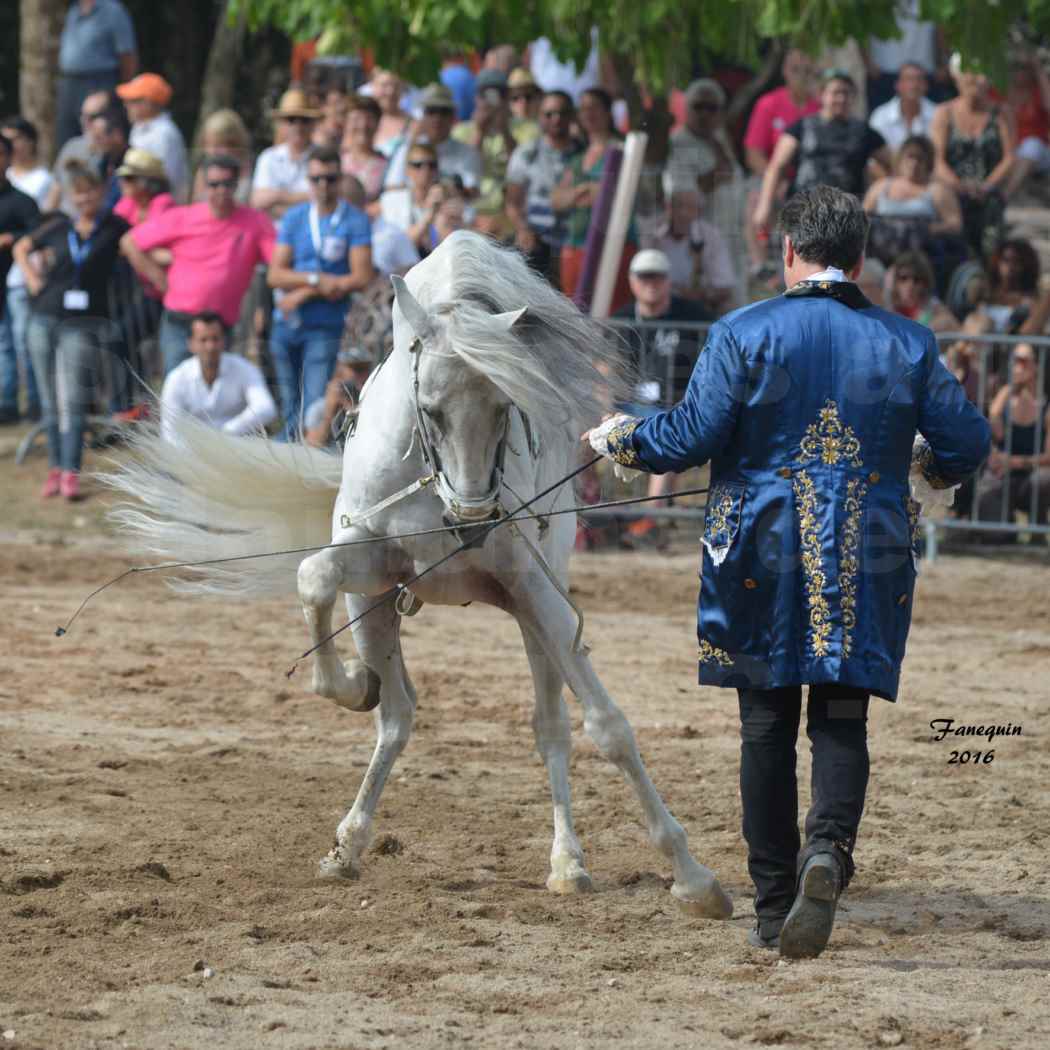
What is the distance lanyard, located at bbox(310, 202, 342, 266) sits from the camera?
12070 mm

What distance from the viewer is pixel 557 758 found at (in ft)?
19.7

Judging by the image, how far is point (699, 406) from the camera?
4.79 m

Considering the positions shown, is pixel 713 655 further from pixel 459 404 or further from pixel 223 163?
pixel 223 163

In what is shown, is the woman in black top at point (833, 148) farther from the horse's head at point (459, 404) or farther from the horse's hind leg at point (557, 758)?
the horse's head at point (459, 404)

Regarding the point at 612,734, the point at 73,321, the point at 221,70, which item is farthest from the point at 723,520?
the point at 221,70

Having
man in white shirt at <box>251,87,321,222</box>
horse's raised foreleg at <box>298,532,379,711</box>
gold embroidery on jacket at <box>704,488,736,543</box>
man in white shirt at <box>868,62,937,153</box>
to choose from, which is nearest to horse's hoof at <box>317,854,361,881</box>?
horse's raised foreleg at <box>298,532,379,711</box>

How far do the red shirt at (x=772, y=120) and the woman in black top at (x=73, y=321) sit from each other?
4.68 metres

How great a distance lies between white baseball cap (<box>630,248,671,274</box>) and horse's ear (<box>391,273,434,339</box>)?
6.92 metres

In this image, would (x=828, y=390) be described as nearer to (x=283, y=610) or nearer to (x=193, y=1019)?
(x=193, y=1019)

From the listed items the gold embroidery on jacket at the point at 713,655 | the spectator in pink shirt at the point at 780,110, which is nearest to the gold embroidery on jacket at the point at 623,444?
the gold embroidery on jacket at the point at 713,655

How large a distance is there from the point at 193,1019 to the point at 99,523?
27.5 ft

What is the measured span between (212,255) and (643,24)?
10.7 feet

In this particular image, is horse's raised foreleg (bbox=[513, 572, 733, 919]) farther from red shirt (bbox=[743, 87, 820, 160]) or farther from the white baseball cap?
red shirt (bbox=[743, 87, 820, 160])

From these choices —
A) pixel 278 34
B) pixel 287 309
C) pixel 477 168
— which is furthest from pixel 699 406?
pixel 278 34
